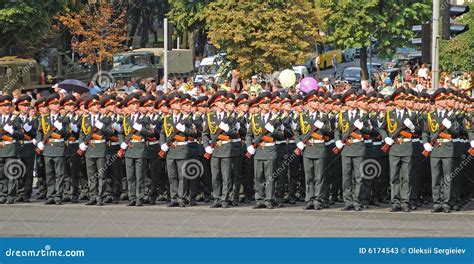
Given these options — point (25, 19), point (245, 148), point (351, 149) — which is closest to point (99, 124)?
point (245, 148)

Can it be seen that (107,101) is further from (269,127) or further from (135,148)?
(269,127)

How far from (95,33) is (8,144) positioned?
86.9 ft

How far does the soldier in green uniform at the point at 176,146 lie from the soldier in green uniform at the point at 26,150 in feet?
8.00

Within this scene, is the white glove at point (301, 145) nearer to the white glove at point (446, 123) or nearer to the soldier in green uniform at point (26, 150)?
the white glove at point (446, 123)

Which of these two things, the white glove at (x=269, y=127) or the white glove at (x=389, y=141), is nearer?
the white glove at (x=389, y=141)

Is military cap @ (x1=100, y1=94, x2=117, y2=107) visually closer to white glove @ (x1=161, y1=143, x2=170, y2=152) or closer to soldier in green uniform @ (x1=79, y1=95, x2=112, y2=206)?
soldier in green uniform @ (x1=79, y1=95, x2=112, y2=206)

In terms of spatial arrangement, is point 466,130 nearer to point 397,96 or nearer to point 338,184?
point 397,96

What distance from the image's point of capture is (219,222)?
17031 millimetres

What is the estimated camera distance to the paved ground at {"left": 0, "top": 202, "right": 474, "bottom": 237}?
52.1 ft

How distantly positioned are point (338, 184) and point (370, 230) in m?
3.52

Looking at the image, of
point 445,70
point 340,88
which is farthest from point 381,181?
point 445,70

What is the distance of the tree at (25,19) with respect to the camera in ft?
125

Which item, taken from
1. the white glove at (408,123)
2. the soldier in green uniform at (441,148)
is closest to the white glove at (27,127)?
the white glove at (408,123)

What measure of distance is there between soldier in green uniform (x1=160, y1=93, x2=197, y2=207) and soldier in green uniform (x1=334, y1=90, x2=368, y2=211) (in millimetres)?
2454
